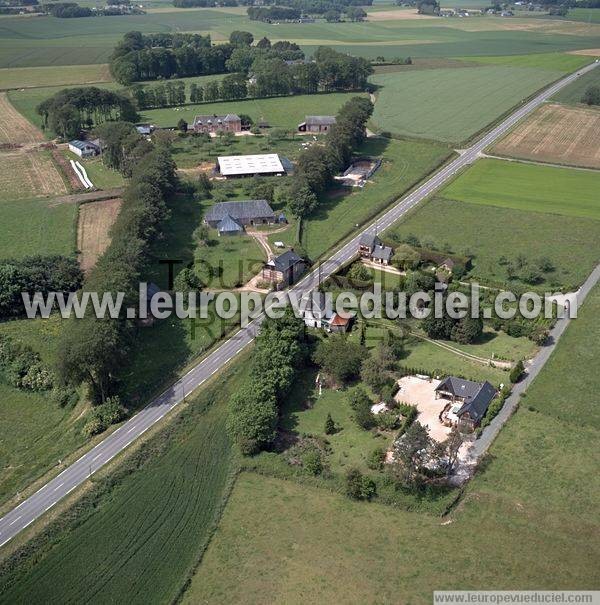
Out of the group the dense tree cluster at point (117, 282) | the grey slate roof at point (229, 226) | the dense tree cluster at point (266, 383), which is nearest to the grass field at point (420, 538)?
the dense tree cluster at point (266, 383)

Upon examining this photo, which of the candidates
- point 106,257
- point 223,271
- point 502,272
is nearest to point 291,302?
point 223,271

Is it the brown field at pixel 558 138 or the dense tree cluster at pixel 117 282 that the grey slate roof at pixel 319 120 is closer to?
the brown field at pixel 558 138

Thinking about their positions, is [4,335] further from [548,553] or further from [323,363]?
[548,553]

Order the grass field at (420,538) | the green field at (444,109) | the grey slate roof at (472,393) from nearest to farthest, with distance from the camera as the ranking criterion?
the grass field at (420,538), the grey slate roof at (472,393), the green field at (444,109)

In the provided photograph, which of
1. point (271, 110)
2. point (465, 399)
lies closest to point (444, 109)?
point (271, 110)

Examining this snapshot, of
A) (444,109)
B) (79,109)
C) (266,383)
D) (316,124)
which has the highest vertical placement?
(79,109)

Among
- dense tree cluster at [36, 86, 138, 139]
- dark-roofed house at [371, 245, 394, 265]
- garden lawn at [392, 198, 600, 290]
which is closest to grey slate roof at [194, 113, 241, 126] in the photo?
dense tree cluster at [36, 86, 138, 139]

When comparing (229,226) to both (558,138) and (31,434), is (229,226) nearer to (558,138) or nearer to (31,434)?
(31,434)

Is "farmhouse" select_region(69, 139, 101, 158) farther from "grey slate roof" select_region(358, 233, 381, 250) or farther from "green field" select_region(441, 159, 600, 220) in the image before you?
"green field" select_region(441, 159, 600, 220)
